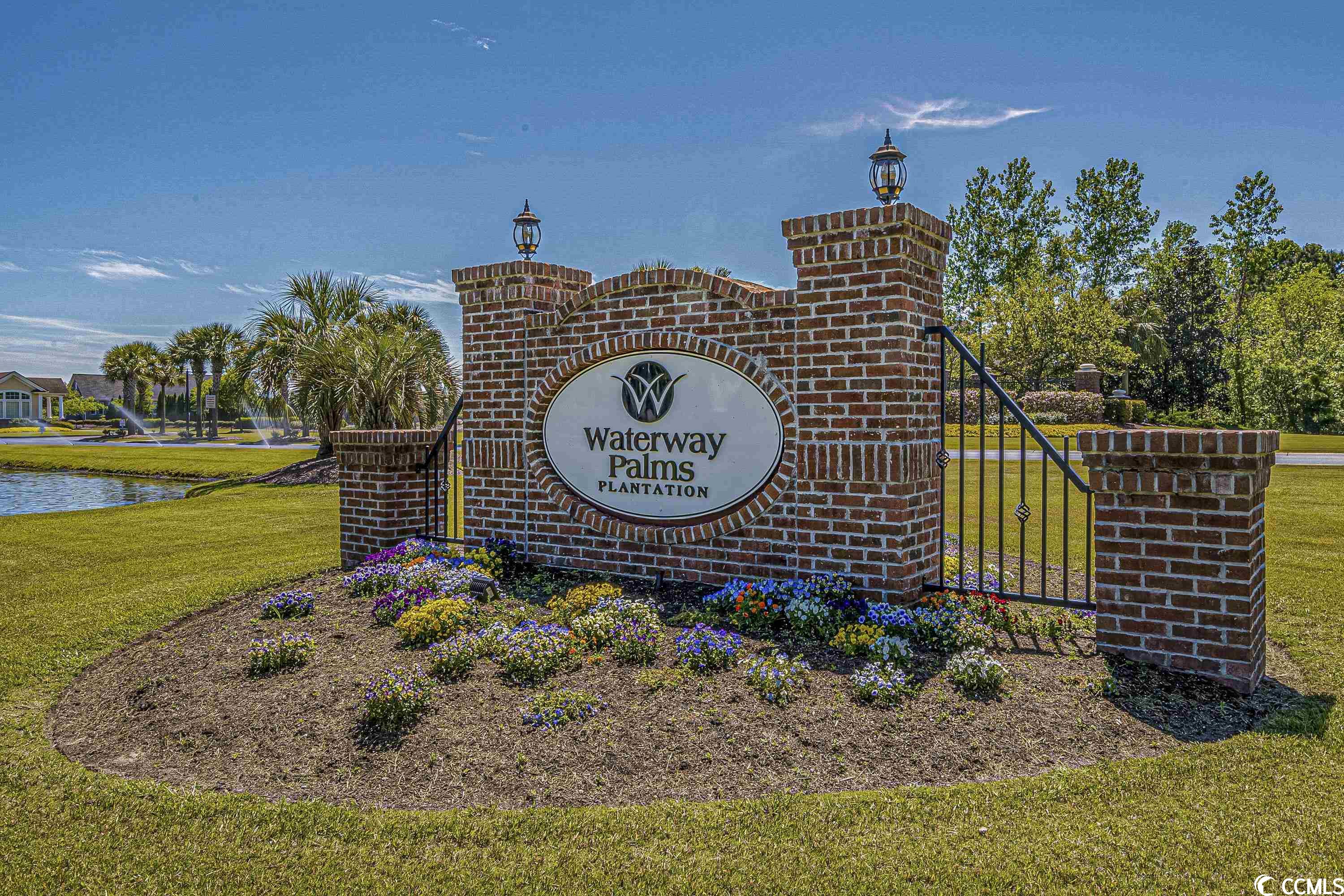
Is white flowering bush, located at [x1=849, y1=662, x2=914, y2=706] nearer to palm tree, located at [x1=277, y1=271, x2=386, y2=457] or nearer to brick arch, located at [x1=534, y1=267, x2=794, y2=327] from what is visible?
brick arch, located at [x1=534, y1=267, x2=794, y2=327]

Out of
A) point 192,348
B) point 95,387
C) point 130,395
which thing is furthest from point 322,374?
point 95,387

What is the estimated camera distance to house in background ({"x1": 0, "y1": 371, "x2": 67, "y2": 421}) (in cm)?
7925

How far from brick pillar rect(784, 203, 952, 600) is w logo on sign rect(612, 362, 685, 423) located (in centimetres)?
99

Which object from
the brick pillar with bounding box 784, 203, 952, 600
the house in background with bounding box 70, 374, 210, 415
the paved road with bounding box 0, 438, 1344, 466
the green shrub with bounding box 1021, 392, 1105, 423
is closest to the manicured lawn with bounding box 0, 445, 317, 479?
the paved road with bounding box 0, 438, 1344, 466

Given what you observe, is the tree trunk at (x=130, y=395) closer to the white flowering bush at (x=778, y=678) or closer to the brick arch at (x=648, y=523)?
the brick arch at (x=648, y=523)

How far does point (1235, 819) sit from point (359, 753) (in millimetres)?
3474

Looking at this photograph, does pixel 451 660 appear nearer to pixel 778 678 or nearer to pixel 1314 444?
pixel 778 678

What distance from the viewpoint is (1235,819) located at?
2846 millimetres

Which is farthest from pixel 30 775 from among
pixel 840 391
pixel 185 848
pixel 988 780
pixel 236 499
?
pixel 236 499

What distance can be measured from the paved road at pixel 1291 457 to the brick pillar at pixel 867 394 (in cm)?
1168

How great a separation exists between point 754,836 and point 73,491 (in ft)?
71.5

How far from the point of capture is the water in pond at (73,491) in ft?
52.5

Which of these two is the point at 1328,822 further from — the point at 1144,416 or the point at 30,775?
the point at 1144,416

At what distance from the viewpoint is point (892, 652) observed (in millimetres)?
4172
